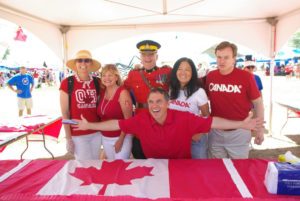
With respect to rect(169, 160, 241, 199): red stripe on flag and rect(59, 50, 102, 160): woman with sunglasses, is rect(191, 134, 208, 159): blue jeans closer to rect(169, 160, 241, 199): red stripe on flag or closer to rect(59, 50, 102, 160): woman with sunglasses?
rect(169, 160, 241, 199): red stripe on flag

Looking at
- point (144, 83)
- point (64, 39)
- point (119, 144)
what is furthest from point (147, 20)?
point (119, 144)

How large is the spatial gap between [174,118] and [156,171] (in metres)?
0.46

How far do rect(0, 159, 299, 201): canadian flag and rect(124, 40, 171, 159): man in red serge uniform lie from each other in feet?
2.55

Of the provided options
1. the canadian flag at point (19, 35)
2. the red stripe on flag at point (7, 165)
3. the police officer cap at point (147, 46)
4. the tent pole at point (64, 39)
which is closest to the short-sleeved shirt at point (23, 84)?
the canadian flag at point (19, 35)

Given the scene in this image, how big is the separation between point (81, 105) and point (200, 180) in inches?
55.3

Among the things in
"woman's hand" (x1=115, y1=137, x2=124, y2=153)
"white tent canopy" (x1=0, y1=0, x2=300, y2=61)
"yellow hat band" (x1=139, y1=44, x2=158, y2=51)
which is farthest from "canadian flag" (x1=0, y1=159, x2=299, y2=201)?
"white tent canopy" (x1=0, y1=0, x2=300, y2=61)

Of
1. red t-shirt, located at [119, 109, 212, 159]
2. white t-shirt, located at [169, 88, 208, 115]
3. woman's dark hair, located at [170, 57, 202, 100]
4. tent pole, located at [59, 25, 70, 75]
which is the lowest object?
red t-shirt, located at [119, 109, 212, 159]

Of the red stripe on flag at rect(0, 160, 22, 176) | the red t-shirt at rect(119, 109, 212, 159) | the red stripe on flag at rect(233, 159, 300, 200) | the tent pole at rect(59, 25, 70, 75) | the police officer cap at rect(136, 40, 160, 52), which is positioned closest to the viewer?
the red stripe on flag at rect(233, 159, 300, 200)

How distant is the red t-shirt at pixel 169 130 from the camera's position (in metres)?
2.02

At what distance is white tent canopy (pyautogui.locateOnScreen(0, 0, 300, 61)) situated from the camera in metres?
4.05

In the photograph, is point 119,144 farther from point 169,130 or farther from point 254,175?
point 254,175

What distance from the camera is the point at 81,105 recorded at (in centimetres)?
254

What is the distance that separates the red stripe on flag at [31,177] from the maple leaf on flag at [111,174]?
18 cm

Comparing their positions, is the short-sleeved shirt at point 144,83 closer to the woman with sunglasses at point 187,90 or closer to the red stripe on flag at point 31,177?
the woman with sunglasses at point 187,90
